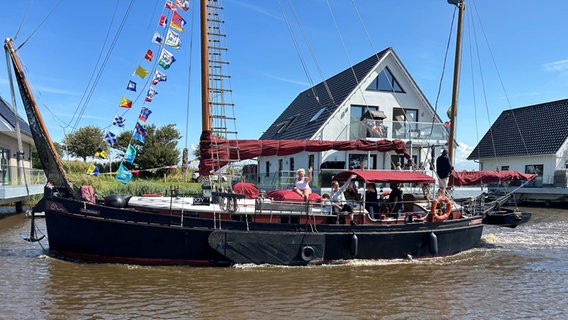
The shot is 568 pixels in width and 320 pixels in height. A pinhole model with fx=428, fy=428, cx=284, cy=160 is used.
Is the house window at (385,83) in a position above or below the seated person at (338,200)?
above

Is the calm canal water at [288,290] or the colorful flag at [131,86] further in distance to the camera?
the colorful flag at [131,86]

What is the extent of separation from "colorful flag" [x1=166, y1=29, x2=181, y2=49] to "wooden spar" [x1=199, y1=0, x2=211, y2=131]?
1596mm

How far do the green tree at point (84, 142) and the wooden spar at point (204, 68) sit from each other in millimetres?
31128

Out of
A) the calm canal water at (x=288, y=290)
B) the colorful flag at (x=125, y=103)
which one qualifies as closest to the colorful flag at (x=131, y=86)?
the colorful flag at (x=125, y=103)

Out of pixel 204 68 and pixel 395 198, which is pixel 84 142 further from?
pixel 395 198

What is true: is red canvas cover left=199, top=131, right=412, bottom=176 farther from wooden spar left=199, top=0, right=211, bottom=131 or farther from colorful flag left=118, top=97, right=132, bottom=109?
colorful flag left=118, top=97, right=132, bottom=109

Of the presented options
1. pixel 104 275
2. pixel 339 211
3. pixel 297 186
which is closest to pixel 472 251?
pixel 339 211

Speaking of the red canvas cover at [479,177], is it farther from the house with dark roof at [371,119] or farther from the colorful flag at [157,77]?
the colorful flag at [157,77]

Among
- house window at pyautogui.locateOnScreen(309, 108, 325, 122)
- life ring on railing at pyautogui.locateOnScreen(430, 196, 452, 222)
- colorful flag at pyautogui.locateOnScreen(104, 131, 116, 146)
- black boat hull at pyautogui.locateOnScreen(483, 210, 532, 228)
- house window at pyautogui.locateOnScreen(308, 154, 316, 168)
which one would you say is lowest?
black boat hull at pyautogui.locateOnScreen(483, 210, 532, 228)

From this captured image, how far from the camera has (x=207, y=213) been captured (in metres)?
10.2

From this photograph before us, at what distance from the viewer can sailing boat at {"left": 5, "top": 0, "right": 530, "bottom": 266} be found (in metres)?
9.71

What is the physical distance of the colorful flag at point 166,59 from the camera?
41.4ft

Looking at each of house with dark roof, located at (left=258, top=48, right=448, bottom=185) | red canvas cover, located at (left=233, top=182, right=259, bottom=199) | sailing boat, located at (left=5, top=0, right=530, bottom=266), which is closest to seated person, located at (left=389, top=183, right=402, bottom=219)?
sailing boat, located at (left=5, top=0, right=530, bottom=266)

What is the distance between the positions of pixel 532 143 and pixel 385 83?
49.9 ft
